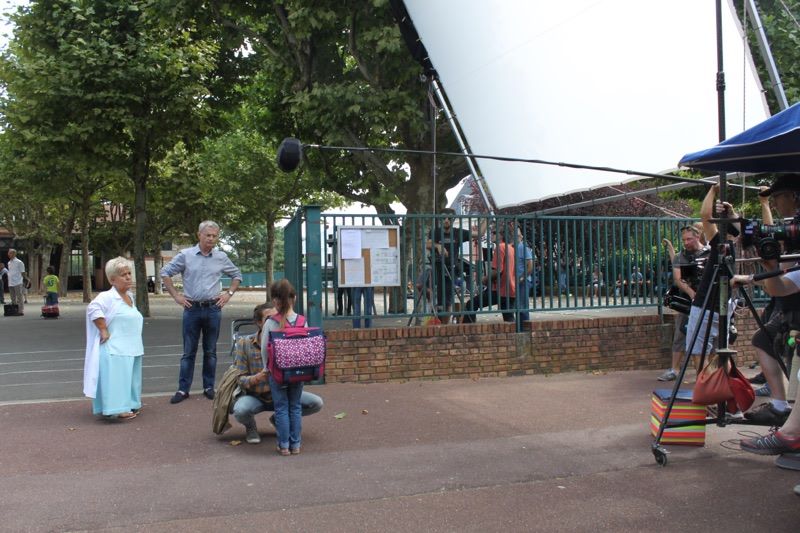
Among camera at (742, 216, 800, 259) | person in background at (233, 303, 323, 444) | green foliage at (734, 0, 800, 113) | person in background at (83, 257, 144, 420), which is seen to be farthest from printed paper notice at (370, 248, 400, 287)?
green foliage at (734, 0, 800, 113)

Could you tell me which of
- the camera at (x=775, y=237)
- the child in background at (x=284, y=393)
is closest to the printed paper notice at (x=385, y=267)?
the child in background at (x=284, y=393)

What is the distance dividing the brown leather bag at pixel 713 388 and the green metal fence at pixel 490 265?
13.1 feet

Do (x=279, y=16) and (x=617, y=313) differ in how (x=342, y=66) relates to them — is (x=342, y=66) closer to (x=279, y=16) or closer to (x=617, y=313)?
(x=279, y=16)

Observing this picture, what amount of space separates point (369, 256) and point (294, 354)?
332 cm

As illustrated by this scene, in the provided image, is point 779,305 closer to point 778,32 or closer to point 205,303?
point 778,32

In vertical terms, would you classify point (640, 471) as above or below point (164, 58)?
below

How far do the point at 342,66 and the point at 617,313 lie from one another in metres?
8.05

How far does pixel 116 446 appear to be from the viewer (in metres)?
5.75

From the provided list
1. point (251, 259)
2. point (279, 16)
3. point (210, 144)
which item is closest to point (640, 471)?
point (279, 16)

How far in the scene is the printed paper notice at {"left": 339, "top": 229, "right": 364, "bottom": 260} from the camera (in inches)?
330

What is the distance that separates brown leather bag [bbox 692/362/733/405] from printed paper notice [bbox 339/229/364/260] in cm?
439

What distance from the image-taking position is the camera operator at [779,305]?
4984mm

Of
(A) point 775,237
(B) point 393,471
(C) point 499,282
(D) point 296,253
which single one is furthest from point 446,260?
(A) point 775,237

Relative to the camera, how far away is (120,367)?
668 cm
